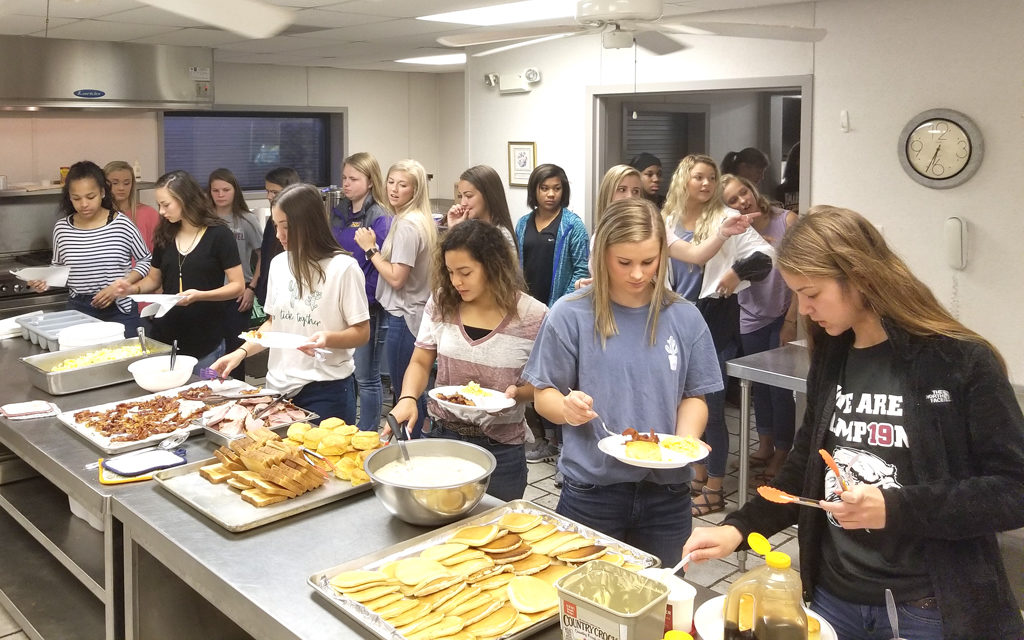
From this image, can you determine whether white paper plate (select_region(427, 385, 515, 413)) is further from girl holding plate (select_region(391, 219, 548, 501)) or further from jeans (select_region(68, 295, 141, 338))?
jeans (select_region(68, 295, 141, 338))

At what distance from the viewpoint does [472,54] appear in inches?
269

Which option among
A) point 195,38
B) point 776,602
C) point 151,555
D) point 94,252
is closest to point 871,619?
point 776,602

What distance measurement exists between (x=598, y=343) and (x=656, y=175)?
12.1 feet

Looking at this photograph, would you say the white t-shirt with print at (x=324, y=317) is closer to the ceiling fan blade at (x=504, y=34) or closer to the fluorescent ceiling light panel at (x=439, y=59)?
the ceiling fan blade at (x=504, y=34)

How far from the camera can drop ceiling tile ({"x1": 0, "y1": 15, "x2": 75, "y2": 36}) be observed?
16.7 feet

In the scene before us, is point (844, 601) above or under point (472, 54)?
under

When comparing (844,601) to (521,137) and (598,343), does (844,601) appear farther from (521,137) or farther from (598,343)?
(521,137)

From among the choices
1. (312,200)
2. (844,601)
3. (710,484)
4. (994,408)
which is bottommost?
(710,484)

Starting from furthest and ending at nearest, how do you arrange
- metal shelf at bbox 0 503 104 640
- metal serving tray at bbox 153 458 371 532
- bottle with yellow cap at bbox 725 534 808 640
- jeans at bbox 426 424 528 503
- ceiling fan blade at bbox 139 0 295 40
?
1. metal shelf at bbox 0 503 104 640
2. jeans at bbox 426 424 528 503
3. ceiling fan blade at bbox 139 0 295 40
4. metal serving tray at bbox 153 458 371 532
5. bottle with yellow cap at bbox 725 534 808 640

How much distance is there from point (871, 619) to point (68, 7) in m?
4.80

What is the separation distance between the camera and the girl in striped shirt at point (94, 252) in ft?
15.2

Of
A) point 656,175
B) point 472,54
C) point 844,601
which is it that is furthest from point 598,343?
point 472,54

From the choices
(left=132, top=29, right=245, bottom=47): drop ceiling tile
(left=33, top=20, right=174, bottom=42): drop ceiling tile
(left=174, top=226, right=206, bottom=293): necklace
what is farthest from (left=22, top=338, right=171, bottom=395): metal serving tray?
(left=132, top=29, right=245, bottom=47): drop ceiling tile

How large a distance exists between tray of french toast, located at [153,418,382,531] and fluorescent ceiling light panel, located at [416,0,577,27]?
309 cm
